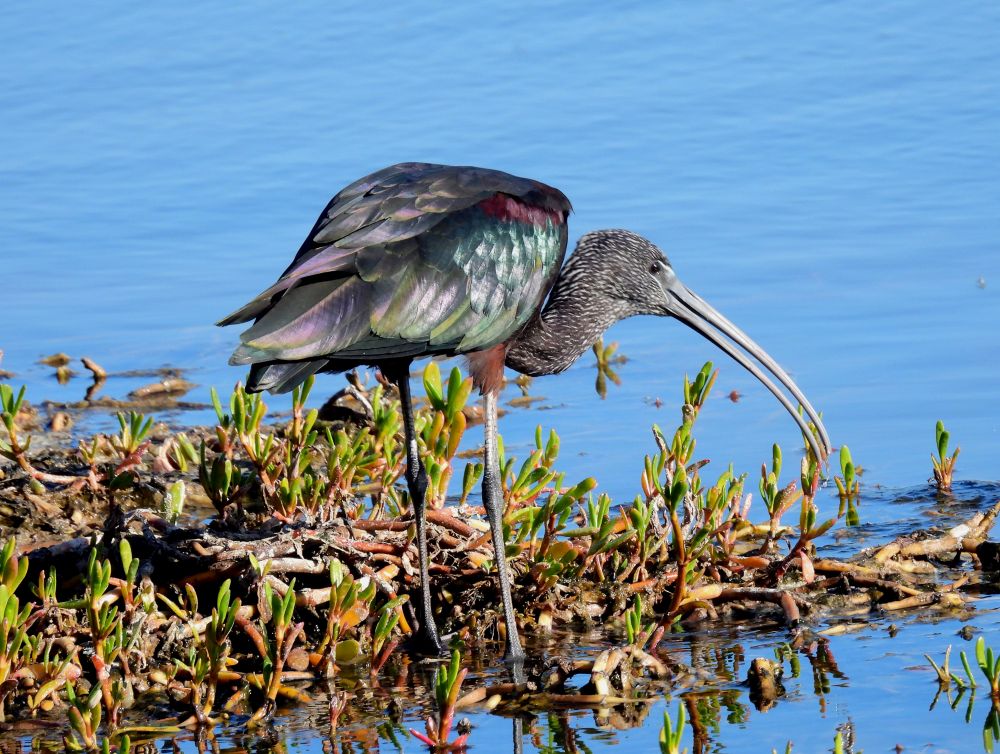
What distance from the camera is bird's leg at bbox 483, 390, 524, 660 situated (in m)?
5.73

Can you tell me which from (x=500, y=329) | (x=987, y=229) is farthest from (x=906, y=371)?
(x=500, y=329)

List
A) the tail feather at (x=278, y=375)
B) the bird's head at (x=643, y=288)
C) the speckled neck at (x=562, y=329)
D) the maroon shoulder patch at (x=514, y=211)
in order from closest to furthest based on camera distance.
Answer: the tail feather at (x=278, y=375), the maroon shoulder patch at (x=514, y=211), the speckled neck at (x=562, y=329), the bird's head at (x=643, y=288)

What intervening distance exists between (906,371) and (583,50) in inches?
227

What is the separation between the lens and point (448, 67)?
1334 centimetres

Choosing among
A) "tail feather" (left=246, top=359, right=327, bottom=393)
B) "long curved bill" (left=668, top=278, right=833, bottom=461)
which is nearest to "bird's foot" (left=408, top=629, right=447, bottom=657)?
"tail feather" (left=246, top=359, right=327, bottom=393)

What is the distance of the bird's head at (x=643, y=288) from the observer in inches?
265

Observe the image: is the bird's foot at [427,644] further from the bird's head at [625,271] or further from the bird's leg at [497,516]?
the bird's head at [625,271]

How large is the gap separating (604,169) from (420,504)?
5.76 m

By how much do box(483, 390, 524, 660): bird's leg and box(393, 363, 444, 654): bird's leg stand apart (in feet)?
0.75

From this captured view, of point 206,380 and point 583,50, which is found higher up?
point 583,50

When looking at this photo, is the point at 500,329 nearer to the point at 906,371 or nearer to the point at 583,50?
the point at 906,371

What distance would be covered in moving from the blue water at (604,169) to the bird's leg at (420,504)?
137 cm

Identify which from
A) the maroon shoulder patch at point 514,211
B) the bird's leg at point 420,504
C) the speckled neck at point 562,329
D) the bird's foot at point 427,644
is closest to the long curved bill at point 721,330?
the speckled neck at point 562,329

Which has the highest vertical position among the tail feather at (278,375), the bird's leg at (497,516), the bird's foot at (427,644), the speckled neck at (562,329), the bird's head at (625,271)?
the bird's head at (625,271)
